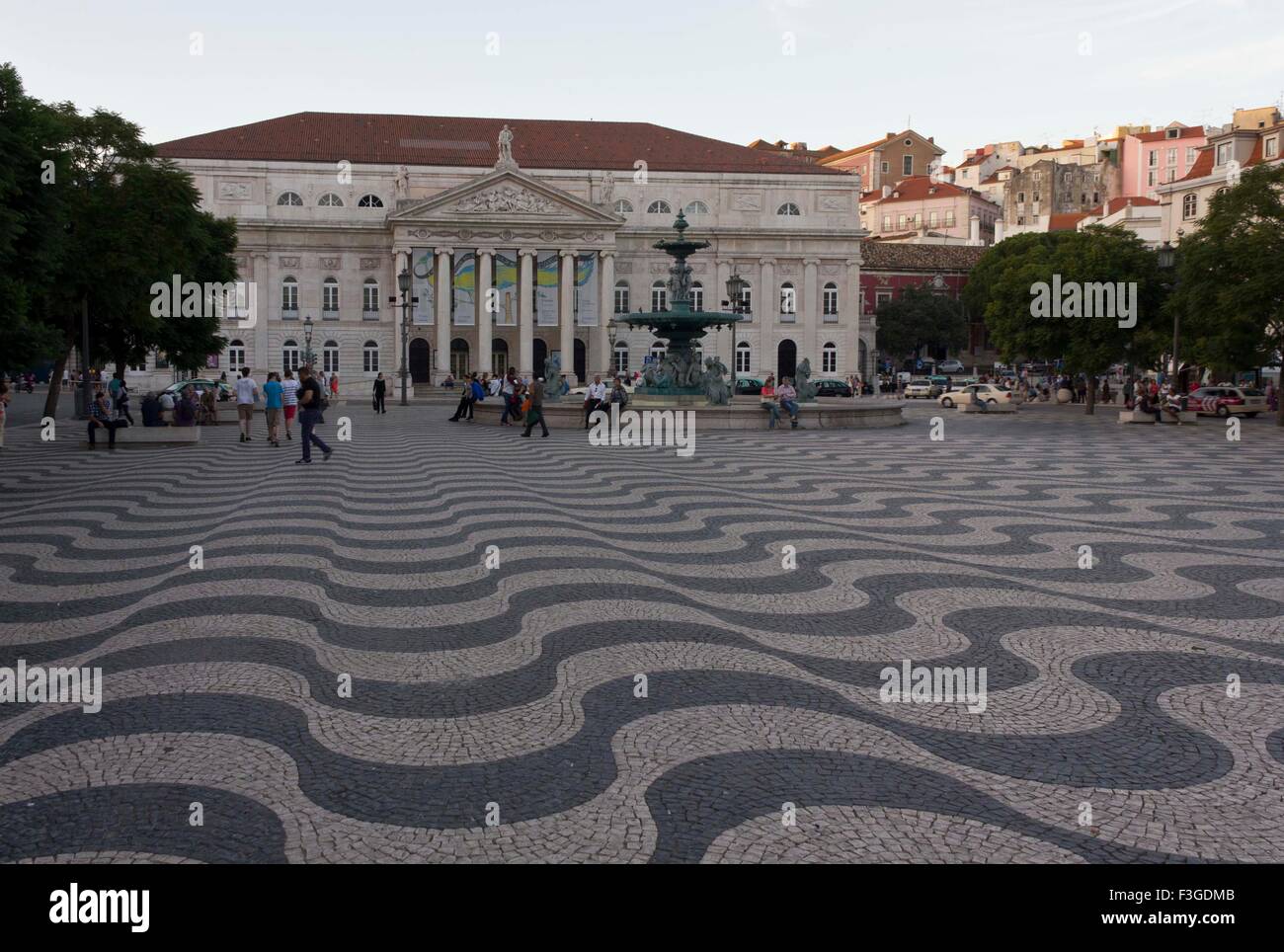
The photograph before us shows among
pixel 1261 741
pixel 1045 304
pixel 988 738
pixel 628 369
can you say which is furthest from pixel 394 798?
pixel 628 369

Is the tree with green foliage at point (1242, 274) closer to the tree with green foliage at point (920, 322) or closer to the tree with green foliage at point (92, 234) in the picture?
the tree with green foliage at point (92, 234)

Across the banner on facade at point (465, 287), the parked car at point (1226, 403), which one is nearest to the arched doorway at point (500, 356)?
the banner on facade at point (465, 287)

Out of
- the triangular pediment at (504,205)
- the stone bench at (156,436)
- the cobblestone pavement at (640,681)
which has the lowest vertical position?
the cobblestone pavement at (640,681)

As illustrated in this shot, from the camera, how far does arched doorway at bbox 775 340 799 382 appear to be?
267ft

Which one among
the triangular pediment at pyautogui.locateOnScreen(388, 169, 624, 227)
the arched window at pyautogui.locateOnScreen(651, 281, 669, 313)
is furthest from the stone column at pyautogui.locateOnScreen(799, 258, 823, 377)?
the triangular pediment at pyautogui.locateOnScreen(388, 169, 624, 227)

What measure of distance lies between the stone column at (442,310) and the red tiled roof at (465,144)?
710 centimetres

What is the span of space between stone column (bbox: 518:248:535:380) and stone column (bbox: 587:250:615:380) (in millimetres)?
4168

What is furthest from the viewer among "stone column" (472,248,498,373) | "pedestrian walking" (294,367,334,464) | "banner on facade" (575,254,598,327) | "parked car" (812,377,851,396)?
"banner on facade" (575,254,598,327)

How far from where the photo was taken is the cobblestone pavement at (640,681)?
13.4 feet

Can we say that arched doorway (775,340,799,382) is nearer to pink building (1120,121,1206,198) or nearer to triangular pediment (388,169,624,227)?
triangular pediment (388,169,624,227)
